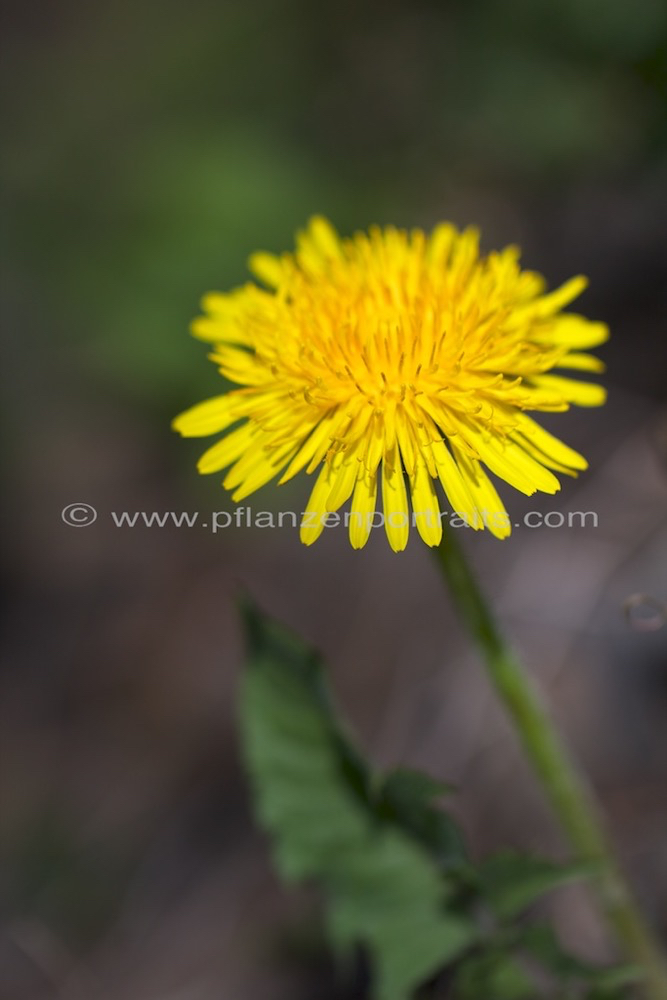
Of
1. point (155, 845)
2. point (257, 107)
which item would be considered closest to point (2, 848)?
point (155, 845)

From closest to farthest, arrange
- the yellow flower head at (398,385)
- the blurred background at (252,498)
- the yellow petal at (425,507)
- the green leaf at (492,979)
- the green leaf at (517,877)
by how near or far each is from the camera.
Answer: the yellow petal at (425,507)
the yellow flower head at (398,385)
the green leaf at (517,877)
the green leaf at (492,979)
the blurred background at (252,498)

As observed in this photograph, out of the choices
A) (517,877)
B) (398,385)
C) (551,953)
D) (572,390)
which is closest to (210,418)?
(398,385)

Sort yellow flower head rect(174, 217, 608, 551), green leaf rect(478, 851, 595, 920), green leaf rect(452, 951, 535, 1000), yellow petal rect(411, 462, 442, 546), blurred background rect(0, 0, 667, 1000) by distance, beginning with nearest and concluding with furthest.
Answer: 1. yellow petal rect(411, 462, 442, 546)
2. yellow flower head rect(174, 217, 608, 551)
3. green leaf rect(478, 851, 595, 920)
4. green leaf rect(452, 951, 535, 1000)
5. blurred background rect(0, 0, 667, 1000)

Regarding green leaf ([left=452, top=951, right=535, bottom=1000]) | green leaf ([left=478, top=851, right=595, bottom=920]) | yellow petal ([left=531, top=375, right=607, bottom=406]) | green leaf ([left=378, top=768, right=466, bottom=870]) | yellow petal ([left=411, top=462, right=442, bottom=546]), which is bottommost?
green leaf ([left=452, top=951, right=535, bottom=1000])

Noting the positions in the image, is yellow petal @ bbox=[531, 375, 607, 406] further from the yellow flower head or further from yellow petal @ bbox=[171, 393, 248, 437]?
yellow petal @ bbox=[171, 393, 248, 437]

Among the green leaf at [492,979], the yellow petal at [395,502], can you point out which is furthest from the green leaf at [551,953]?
the yellow petal at [395,502]

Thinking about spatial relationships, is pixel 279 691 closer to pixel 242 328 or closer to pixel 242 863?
pixel 242 328

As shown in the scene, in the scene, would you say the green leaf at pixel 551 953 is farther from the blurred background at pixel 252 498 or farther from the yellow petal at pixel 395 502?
the yellow petal at pixel 395 502

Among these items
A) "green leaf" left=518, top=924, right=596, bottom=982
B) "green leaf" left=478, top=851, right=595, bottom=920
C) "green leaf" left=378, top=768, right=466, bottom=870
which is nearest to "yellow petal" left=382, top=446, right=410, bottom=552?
"green leaf" left=378, top=768, right=466, bottom=870
